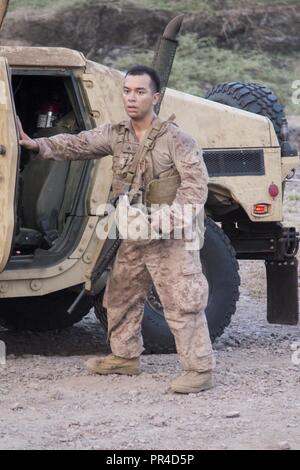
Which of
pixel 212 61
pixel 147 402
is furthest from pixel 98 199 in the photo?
pixel 212 61

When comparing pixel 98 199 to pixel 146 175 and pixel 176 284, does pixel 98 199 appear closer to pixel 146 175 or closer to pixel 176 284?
pixel 146 175

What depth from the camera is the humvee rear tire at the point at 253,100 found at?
8.05m

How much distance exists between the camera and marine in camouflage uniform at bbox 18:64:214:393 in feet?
20.8

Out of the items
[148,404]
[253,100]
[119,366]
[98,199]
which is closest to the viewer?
[148,404]

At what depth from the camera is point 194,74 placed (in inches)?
711

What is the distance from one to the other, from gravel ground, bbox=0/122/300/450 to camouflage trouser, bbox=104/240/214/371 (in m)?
0.23

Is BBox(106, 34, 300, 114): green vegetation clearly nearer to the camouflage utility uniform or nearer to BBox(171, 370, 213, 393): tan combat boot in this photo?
the camouflage utility uniform

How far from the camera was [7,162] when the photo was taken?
21.1ft

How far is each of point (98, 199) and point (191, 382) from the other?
1318 millimetres

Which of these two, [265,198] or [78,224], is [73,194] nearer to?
[78,224]

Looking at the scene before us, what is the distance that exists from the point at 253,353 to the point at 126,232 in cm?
189

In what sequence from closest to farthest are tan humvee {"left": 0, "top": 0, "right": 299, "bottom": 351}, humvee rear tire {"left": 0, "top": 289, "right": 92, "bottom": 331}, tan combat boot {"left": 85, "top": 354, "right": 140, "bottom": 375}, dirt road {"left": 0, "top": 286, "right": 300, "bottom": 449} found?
1. dirt road {"left": 0, "top": 286, "right": 300, "bottom": 449}
2. tan combat boot {"left": 85, "top": 354, "right": 140, "bottom": 375}
3. tan humvee {"left": 0, "top": 0, "right": 299, "bottom": 351}
4. humvee rear tire {"left": 0, "top": 289, "right": 92, "bottom": 331}

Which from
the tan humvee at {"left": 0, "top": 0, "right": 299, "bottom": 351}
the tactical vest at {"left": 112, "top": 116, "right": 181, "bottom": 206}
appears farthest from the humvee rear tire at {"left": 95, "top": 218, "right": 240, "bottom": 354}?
the tactical vest at {"left": 112, "top": 116, "right": 181, "bottom": 206}

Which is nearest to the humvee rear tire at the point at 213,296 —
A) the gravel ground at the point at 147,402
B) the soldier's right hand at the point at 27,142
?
the gravel ground at the point at 147,402
